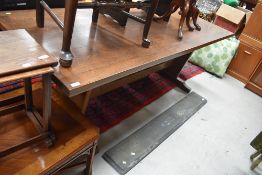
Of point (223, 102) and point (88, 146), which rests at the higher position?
point (88, 146)

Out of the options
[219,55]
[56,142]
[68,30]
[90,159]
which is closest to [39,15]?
[68,30]

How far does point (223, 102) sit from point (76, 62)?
207 cm

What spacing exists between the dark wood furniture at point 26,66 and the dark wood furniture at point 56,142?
0.12ft

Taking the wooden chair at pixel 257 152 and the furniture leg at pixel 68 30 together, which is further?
the wooden chair at pixel 257 152

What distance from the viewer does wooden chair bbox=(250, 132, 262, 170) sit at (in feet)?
6.01

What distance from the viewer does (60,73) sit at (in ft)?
3.01

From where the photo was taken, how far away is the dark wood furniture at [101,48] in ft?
3.07

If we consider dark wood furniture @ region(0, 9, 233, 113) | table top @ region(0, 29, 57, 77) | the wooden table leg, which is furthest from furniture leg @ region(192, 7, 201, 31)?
table top @ region(0, 29, 57, 77)

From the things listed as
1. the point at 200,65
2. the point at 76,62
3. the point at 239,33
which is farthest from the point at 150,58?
the point at 239,33

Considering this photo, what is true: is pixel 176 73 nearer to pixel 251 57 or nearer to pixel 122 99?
pixel 122 99

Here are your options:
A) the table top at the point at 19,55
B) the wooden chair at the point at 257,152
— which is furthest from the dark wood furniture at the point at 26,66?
the wooden chair at the point at 257,152

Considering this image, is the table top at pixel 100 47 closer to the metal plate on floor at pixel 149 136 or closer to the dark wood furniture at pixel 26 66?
the dark wood furniture at pixel 26 66

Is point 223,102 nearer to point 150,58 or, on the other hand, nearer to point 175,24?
point 175,24

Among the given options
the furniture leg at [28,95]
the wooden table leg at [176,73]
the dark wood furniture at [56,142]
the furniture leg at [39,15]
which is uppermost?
the furniture leg at [39,15]
